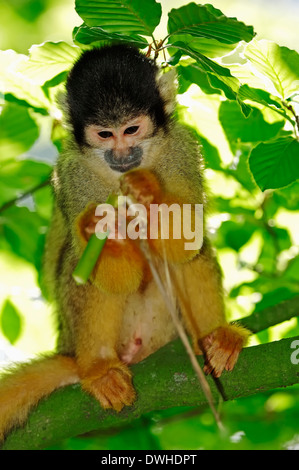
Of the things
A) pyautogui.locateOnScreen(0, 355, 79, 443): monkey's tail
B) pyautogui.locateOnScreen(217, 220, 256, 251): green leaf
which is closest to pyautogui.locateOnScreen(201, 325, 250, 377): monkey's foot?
pyautogui.locateOnScreen(0, 355, 79, 443): monkey's tail

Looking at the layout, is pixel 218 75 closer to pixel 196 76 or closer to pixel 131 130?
pixel 196 76

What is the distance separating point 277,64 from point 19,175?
204 centimetres

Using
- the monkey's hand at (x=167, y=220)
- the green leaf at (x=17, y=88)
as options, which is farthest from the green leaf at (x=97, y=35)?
the green leaf at (x=17, y=88)

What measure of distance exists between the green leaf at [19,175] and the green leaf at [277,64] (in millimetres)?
1882

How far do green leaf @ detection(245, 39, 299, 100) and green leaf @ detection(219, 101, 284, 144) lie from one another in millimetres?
719

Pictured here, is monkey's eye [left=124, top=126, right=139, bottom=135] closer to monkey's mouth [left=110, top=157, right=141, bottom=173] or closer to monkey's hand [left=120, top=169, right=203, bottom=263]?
monkey's mouth [left=110, top=157, right=141, bottom=173]

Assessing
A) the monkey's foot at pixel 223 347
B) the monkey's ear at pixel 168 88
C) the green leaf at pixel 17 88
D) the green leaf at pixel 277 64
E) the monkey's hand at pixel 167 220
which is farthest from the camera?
the monkey's ear at pixel 168 88

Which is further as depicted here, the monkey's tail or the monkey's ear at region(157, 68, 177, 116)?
the monkey's ear at region(157, 68, 177, 116)

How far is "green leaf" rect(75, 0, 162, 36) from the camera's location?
274 cm

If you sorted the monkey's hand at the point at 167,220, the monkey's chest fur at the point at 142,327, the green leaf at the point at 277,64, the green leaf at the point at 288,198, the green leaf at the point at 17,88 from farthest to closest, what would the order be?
the green leaf at the point at 288,198 < the monkey's chest fur at the point at 142,327 < the green leaf at the point at 17,88 < the monkey's hand at the point at 167,220 < the green leaf at the point at 277,64

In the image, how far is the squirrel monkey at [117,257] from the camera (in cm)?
338

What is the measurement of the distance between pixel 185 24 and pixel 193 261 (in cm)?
154

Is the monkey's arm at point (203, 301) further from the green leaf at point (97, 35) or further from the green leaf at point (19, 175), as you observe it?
the green leaf at point (19, 175)

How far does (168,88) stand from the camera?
147 inches
